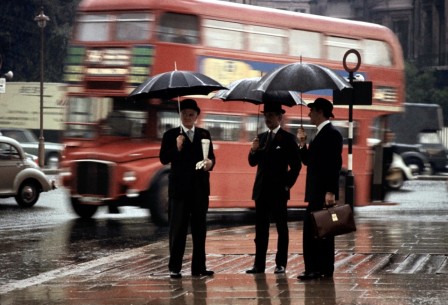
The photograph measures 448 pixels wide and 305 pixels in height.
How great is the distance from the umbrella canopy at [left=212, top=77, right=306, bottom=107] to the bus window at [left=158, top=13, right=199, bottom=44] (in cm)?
701

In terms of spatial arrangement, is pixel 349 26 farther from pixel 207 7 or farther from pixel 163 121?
pixel 163 121

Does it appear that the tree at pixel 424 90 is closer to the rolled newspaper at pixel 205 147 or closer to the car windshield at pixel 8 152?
the car windshield at pixel 8 152

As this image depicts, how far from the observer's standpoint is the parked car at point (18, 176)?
952 inches

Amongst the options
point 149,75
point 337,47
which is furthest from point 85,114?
point 337,47

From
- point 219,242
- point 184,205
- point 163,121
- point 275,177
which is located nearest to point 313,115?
point 275,177

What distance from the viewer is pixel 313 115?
1111cm

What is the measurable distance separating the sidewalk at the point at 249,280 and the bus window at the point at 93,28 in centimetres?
571

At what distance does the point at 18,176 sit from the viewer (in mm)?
24281

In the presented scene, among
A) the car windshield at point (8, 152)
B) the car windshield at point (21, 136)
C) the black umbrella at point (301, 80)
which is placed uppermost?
the black umbrella at point (301, 80)

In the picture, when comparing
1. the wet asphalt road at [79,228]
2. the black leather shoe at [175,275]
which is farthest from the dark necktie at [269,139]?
the wet asphalt road at [79,228]

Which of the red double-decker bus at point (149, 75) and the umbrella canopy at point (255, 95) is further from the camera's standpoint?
the red double-decker bus at point (149, 75)

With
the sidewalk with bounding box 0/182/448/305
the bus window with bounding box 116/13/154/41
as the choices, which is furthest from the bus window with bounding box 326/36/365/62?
the sidewalk with bounding box 0/182/448/305

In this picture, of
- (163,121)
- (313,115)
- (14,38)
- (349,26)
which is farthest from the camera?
(14,38)

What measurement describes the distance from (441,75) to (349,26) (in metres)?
48.7
